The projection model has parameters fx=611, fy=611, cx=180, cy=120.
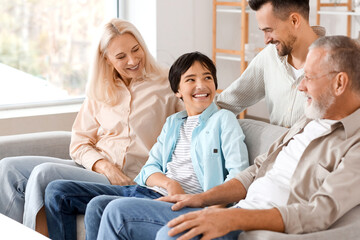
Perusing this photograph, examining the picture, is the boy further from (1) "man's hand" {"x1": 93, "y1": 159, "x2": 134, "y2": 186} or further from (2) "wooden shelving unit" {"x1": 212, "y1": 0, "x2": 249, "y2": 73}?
(2) "wooden shelving unit" {"x1": 212, "y1": 0, "x2": 249, "y2": 73}

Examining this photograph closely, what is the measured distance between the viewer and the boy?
2357mm

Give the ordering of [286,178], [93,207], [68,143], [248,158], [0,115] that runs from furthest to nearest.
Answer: [0,115], [68,143], [248,158], [93,207], [286,178]

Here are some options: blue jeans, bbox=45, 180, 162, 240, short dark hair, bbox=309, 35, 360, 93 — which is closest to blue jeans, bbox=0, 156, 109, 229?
blue jeans, bbox=45, 180, 162, 240

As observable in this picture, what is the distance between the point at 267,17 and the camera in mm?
2553

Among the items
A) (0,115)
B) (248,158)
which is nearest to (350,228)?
(248,158)

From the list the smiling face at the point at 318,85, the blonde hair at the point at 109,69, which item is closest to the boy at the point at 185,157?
the blonde hair at the point at 109,69

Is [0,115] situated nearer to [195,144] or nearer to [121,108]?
[121,108]

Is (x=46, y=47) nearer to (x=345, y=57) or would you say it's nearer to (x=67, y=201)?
(x=67, y=201)

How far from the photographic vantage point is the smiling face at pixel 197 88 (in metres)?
2.50

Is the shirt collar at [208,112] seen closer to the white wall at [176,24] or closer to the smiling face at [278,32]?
the smiling face at [278,32]

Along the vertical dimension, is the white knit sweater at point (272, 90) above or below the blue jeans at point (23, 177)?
above

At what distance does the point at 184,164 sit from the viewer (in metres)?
2.49

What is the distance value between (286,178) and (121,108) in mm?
1111

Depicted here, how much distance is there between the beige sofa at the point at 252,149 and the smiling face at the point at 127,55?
512 millimetres
